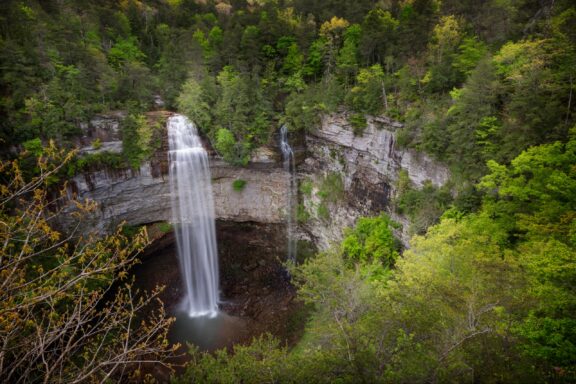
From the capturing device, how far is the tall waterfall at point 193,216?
987 inches

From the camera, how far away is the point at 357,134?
24.4 metres

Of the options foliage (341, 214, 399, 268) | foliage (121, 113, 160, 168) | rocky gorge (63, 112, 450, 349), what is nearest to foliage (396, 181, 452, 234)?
rocky gorge (63, 112, 450, 349)

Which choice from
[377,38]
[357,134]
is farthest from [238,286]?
[377,38]

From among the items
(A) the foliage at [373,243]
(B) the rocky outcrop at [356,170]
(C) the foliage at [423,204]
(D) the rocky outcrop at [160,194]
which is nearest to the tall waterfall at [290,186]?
(D) the rocky outcrop at [160,194]

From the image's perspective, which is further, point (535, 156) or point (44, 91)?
point (44, 91)

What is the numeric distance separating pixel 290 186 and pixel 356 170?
6.49 meters

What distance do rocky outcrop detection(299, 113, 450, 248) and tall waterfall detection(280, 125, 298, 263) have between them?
98 centimetres

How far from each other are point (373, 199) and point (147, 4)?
42.8m

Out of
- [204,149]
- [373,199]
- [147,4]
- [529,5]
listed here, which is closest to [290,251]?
[373,199]

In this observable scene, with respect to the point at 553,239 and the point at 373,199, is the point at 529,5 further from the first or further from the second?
the point at 553,239

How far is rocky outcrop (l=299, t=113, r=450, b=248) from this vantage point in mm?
20953

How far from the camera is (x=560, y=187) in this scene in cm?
990

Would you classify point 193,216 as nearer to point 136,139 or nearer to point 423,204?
point 136,139

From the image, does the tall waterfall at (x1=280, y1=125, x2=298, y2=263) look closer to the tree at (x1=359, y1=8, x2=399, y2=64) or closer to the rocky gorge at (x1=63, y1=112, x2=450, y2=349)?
the rocky gorge at (x1=63, y1=112, x2=450, y2=349)
